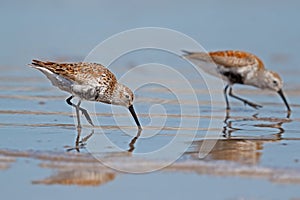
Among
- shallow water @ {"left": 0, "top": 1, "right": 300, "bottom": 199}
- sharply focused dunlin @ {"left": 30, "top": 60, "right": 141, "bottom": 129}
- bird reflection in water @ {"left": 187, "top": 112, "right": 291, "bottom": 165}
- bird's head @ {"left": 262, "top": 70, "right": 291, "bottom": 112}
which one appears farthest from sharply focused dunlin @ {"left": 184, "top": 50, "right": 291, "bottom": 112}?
sharply focused dunlin @ {"left": 30, "top": 60, "right": 141, "bottom": 129}

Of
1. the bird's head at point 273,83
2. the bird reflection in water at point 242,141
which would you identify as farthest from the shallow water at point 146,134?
the bird's head at point 273,83

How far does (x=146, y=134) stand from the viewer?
7957 millimetres

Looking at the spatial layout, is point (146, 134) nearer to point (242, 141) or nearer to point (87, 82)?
point (87, 82)

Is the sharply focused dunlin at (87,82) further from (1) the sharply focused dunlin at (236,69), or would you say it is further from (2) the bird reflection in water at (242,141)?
(1) the sharply focused dunlin at (236,69)

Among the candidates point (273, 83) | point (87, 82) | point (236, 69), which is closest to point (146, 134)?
point (87, 82)

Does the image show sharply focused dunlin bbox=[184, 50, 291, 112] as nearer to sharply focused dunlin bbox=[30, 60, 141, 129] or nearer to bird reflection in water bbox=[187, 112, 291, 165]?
bird reflection in water bbox=[187, 112, 291, 165]

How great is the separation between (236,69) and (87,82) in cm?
360

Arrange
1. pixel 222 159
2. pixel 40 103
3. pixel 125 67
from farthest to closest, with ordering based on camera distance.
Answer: pixel 125 67 → pixel 40 103 → pixel 222 159

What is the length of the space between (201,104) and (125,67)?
138 inches

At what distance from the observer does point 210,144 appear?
7.46 metres

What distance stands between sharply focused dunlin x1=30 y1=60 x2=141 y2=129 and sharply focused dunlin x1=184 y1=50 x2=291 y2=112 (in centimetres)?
289

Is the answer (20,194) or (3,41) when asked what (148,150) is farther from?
(3,41)

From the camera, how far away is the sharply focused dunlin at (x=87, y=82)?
8273mm

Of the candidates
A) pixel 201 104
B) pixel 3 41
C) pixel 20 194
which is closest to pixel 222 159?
pixel 20 194
